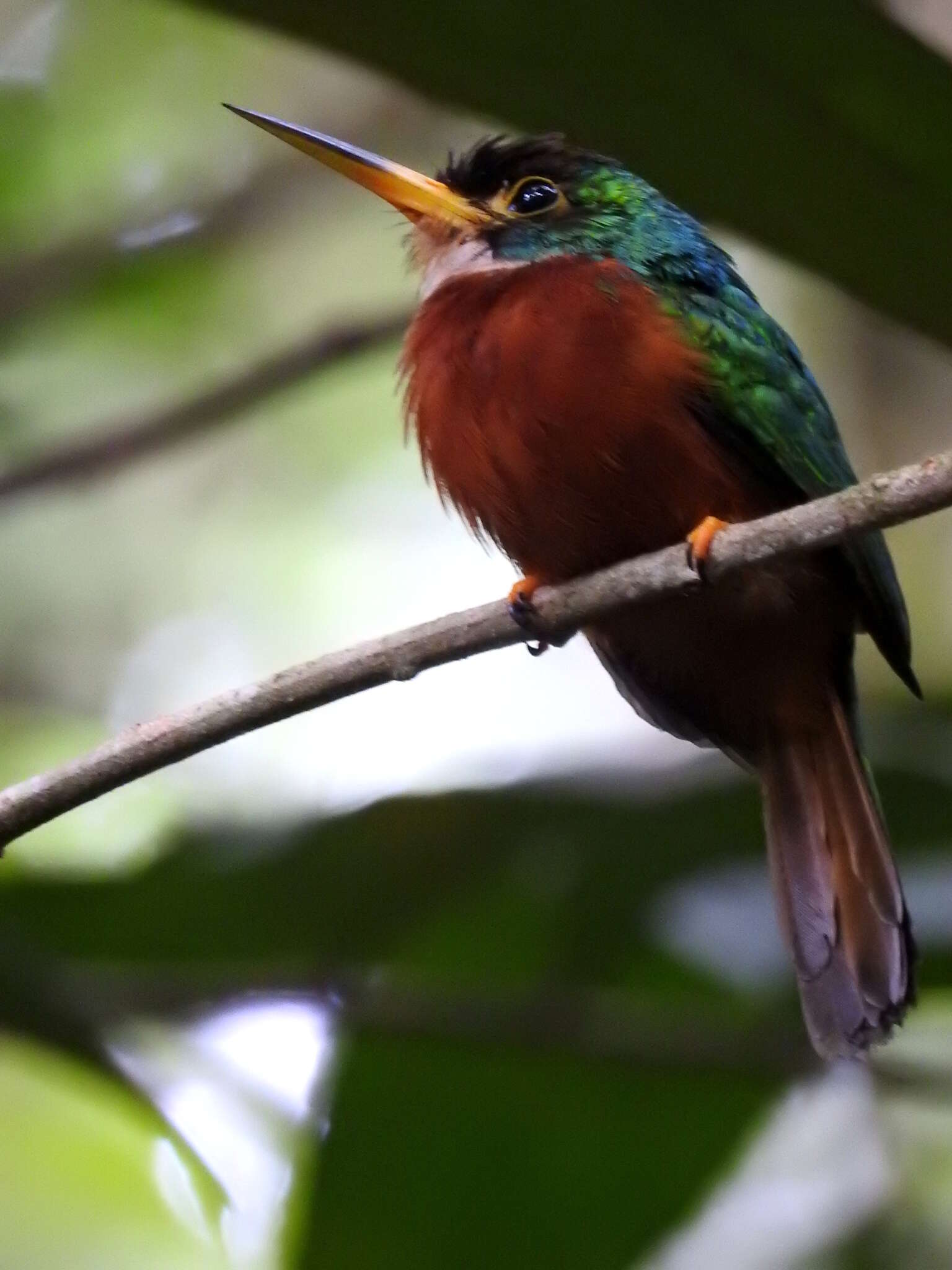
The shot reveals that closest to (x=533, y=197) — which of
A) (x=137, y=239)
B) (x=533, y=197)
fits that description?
(x=533, y=197)

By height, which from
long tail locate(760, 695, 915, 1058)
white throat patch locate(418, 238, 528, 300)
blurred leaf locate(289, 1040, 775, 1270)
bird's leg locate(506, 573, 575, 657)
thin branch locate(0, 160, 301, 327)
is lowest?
blurred leaf locate(289, 1040, 775, 1270)

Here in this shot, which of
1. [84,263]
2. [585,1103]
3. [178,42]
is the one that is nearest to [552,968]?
[585,1103]

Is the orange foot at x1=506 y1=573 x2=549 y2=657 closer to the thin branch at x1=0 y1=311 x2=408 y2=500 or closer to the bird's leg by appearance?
the bird's leg

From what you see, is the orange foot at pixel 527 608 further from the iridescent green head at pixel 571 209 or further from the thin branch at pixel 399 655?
the iridescent green head at pixel 571 209

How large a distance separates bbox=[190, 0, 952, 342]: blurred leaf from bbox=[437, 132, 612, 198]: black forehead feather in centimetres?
29

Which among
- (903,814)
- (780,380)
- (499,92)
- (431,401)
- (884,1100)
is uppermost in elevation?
(499,92)

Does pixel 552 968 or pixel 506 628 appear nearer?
pixel 506 628

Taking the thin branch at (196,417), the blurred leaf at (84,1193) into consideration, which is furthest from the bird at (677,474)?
the blurred leaf at (84,1193)

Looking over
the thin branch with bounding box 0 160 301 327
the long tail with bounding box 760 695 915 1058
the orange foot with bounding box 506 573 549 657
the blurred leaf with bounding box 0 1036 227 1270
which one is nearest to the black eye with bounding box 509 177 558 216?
the orange foot with bounding box 506 573 549 657

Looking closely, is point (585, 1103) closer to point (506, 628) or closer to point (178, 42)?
point (506, 628)

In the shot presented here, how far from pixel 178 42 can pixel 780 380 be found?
218 centimetres

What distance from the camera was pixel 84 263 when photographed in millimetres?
3086

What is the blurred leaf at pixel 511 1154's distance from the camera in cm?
230

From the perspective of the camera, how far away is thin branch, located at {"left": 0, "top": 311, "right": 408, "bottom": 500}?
257 cm
